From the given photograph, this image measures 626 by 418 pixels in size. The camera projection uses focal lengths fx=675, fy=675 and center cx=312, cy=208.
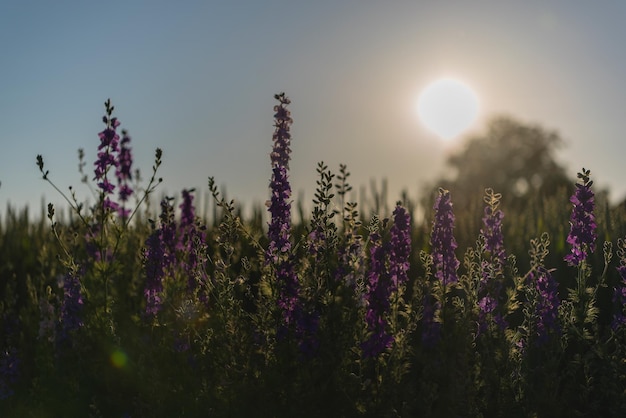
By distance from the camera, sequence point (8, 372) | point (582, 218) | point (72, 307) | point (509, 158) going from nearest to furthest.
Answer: point (582, 218)
point (72, 307)
point (8, 372)
point (509, 158)

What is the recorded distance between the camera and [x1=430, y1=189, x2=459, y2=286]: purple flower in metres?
4.54

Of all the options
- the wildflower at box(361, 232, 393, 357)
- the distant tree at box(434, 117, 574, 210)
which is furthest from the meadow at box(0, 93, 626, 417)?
the distant tree at box(434, 117, 574, 210)

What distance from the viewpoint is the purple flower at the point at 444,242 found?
4.54 metres

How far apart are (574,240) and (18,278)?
6959 mm

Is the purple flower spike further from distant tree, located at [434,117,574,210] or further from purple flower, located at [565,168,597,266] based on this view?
distant tree, located at [434,117,574,210]

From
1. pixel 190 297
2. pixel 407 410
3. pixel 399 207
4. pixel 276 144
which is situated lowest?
pixel 407 410

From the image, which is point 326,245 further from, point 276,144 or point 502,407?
point 502,407

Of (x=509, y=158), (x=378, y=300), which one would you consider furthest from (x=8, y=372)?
(x=509, y=158)

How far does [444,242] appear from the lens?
457cm

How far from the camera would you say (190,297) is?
204 inches

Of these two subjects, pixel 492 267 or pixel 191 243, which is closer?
pixel 492 267

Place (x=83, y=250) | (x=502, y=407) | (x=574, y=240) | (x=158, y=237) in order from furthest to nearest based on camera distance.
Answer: (x=83, y=250), (x=158, y=237), (x=574, y=240), (x=502, y=407)

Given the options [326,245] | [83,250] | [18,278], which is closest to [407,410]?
[326,245]

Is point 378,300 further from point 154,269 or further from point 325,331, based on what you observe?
point 154,269
